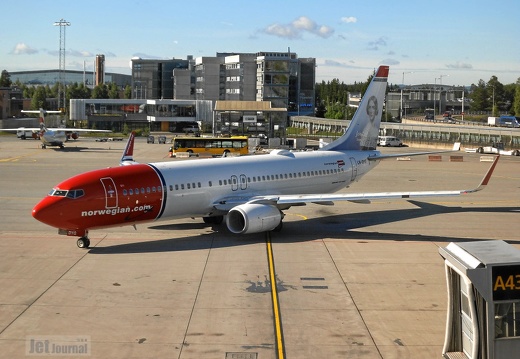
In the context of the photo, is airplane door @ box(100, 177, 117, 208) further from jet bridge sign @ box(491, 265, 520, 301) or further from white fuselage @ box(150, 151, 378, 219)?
jet bridge sign @ box(491, 265, 520, 301)

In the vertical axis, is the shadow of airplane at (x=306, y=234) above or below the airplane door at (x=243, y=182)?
below

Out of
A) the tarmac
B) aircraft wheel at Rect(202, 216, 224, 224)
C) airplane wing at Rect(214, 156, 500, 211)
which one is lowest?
the tarmac

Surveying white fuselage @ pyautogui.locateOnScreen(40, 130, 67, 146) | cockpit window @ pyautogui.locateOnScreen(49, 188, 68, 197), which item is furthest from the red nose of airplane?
white fuselage @ pyautogui.locateOnScreen(40, 130, 67, 146)

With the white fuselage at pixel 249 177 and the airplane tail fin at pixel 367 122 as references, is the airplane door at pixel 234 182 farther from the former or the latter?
the airplane tail fin at pixel 367 122

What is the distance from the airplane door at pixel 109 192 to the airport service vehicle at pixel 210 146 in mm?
57911

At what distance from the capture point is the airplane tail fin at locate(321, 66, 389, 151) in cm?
4700

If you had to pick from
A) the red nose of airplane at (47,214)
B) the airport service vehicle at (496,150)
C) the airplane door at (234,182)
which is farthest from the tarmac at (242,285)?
the airport service vehicle at (496,150)

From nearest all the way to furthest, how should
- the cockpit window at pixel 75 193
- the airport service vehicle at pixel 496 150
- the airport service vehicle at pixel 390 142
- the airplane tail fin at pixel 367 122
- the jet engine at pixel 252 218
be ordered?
the cockpit window at pixel 75 193 < the jet engine at pixel 252 218 < the airplane tail fin at pixel 367 122 < the airport service vehicle at pixel 496 150 < the airport service vehicle at pixel 390 142

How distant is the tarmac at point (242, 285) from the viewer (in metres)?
19.8

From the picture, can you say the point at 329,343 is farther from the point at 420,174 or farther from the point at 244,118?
the point at 244,118

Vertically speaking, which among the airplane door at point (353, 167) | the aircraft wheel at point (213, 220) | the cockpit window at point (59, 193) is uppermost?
the airplane door at point (353, 167)

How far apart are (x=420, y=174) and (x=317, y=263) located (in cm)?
4162

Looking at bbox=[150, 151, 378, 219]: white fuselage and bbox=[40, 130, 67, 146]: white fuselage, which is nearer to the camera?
bbox=[150, 151, 378, 219]: white fuselage

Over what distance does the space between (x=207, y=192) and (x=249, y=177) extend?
3195 mm
